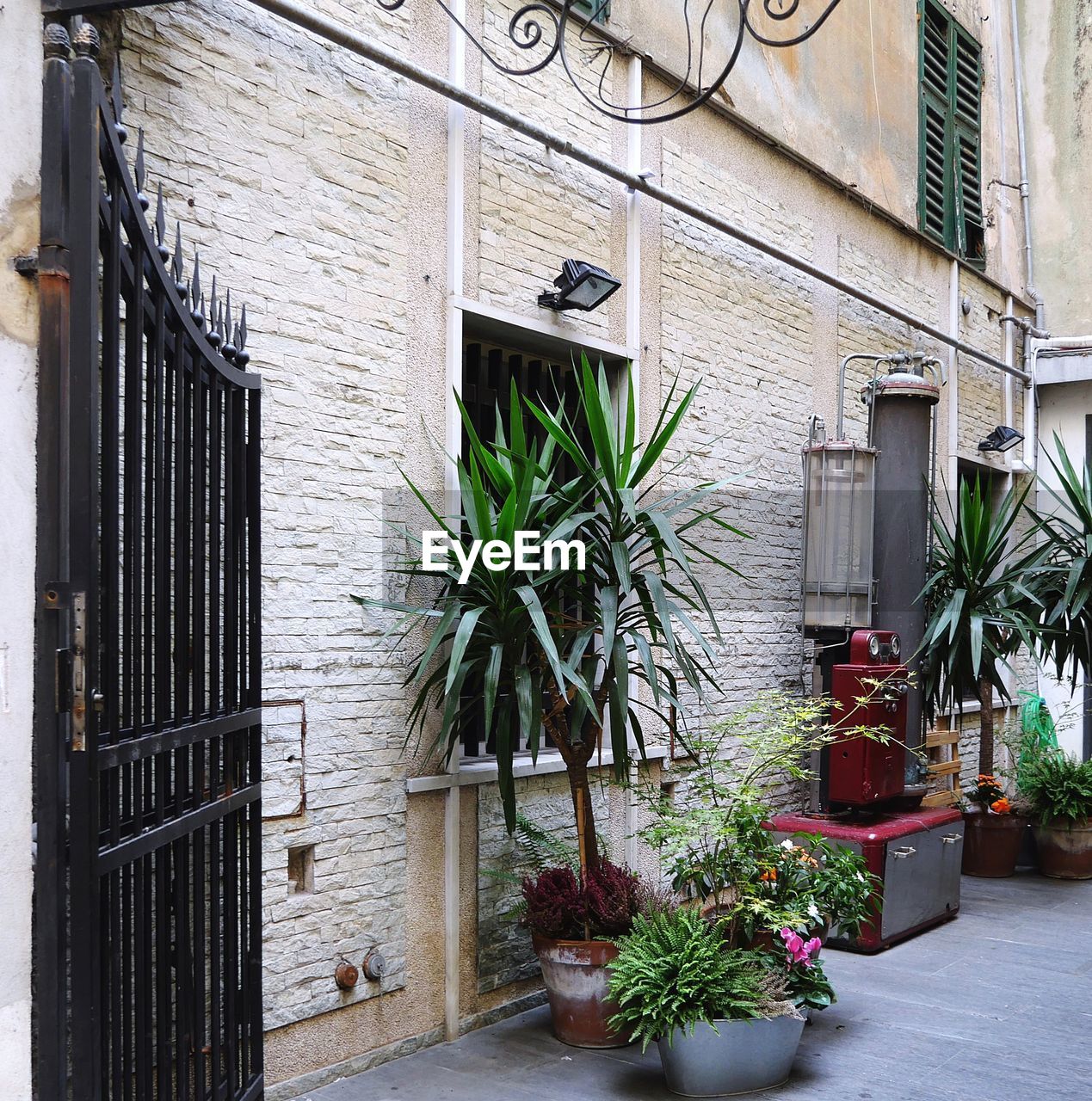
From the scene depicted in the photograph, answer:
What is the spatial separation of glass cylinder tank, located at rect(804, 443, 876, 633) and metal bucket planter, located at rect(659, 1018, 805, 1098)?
10.1 feet

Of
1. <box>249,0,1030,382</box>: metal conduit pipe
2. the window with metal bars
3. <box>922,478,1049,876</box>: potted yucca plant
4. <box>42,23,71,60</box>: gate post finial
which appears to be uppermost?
the window with metal bars

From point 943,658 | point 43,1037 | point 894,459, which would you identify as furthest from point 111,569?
point 943,658

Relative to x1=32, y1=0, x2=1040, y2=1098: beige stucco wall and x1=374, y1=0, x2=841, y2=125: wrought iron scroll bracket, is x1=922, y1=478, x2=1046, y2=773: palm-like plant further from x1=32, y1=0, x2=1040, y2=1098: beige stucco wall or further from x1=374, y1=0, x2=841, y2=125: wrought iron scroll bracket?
x1=374, y1=0, x2=841, y2=125: wrought iron scroll bracket

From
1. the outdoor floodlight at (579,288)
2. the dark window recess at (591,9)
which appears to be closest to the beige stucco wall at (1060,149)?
the dark window recess at (591,9)

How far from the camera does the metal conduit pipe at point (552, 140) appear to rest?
4180 millimetres

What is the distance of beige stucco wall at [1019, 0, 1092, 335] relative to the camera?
1054 centimetres

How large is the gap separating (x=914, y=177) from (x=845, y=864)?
226 inches

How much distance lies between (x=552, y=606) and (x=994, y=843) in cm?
475

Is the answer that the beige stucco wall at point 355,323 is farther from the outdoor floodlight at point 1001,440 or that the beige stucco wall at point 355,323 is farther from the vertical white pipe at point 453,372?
the outdoor floodlight at point 1001,440

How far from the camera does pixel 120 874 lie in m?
2.48

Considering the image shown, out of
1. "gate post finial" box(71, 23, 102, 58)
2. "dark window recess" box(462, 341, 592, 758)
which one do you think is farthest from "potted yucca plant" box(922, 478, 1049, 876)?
"gate post finial" box(71, 23, 102, 58)

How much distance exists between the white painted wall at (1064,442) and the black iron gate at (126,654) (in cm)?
877

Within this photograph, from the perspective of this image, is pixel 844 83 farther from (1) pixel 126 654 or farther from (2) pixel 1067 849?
(1) pixel 126 654

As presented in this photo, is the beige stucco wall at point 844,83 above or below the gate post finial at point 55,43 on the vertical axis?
above
